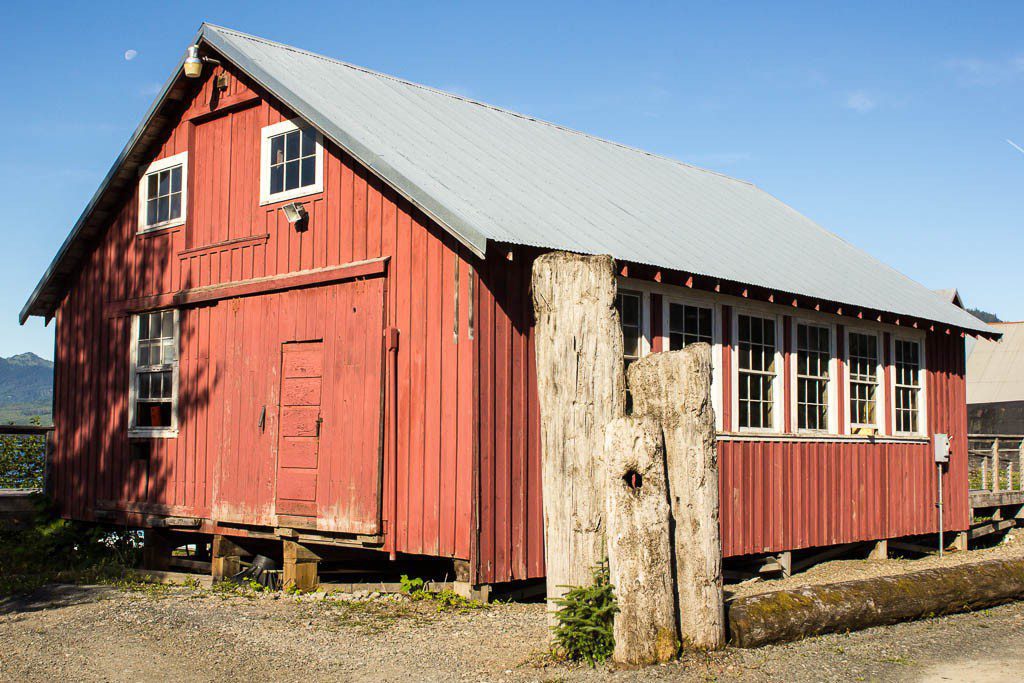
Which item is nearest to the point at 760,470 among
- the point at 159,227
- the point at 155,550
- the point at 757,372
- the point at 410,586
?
the point at 757,372

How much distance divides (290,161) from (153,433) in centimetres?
418

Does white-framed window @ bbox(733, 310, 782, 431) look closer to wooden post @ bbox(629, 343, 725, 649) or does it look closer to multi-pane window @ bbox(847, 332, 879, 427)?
multi-pane window @ bbox(847, 332, 879, 427)

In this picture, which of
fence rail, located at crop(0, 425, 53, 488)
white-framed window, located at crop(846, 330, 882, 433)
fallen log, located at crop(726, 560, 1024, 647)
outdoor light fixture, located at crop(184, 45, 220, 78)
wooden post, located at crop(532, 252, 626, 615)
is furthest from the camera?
fence rail, located at crop(0, 425, 53, 488)

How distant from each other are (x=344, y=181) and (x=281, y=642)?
526 centimetres

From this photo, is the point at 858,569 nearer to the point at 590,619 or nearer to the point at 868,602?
the point at 868,602

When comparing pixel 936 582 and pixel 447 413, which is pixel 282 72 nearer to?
pixel 447 413

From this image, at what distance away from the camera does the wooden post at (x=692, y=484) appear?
7707 millimetres

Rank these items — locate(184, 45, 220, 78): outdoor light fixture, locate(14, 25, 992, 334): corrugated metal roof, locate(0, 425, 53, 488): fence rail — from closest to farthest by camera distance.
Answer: locate(14, 25, 992, 334): corrugated metal roof
locate(184, 45, 220, 78): outdoor light fixture
locate(0, 425, 53, 488): fence rail

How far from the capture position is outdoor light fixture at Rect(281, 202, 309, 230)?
12.8m

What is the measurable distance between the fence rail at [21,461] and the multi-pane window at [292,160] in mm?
6985

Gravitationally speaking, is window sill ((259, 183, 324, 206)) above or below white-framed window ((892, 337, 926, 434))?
above

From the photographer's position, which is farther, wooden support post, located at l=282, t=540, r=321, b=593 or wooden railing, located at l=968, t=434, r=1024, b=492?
wooden railing, located at l=968, t=434, r=1024, b=492

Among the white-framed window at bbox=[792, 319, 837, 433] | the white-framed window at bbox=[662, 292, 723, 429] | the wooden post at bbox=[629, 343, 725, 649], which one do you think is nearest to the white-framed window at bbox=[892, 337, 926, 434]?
the white-framed window at bbox=[792, 319, 837, 433]

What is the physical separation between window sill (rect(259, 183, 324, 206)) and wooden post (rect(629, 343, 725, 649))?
6109 millimetres
